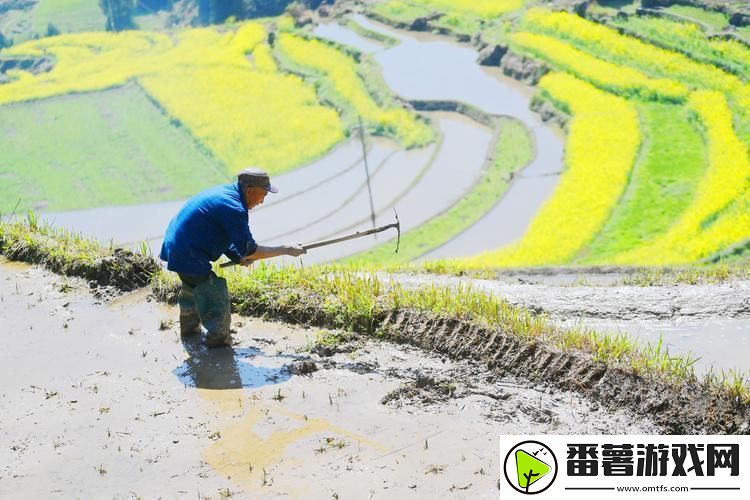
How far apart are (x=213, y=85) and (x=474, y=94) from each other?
6.32 metres

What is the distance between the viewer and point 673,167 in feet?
48.2

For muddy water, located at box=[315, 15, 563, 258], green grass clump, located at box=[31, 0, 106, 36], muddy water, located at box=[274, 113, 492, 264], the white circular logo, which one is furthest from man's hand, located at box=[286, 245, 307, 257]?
green grass clump, located at box=[31, 0, 106, 36]

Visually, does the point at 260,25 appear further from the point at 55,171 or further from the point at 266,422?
the point at 266,422

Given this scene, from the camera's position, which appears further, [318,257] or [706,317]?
[318,257]

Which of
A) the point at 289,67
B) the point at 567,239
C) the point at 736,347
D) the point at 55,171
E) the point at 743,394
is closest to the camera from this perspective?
the point at 743,394

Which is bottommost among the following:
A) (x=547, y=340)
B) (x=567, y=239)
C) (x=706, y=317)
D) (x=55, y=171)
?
(x=55, y=171)

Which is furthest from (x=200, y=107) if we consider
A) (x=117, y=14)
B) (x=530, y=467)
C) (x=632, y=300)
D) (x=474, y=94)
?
(x=530, y=467)

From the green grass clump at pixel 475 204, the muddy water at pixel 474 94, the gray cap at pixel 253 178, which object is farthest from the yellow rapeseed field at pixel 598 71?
the gray cap at pixel 253 178

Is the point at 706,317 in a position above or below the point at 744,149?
above

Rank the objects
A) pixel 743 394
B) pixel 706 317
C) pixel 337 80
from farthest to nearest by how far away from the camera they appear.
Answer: pixel 337 80, pixel 706 317, pixel 743 394

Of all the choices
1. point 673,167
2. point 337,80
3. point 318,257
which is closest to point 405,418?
point 318,257

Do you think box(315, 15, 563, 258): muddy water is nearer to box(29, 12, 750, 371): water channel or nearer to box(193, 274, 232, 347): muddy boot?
box(29, 12, 750, 371): water channel

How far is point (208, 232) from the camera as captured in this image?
5.06 metres

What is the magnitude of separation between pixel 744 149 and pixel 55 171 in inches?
476
